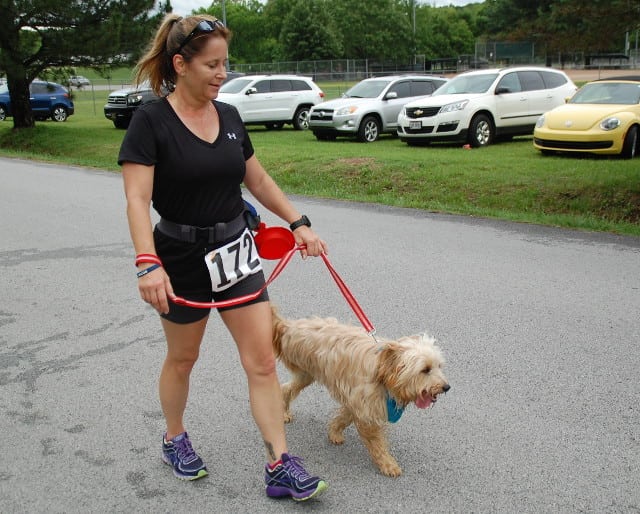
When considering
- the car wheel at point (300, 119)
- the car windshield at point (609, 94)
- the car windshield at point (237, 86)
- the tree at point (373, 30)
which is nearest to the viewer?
the car windshield at point (609, 94)

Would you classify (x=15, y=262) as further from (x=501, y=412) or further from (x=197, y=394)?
(x=501, y=412)

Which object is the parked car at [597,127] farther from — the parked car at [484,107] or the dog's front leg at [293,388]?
the dog's front leg at [293,388]

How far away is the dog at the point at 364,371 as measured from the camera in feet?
10.4

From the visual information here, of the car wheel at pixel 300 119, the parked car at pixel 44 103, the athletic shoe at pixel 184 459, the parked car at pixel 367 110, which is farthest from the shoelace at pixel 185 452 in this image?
the parked car at pixel 44 103

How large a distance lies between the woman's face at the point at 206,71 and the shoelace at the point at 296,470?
1.66 meters

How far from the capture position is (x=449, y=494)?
3.32 m

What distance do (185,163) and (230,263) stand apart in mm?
485

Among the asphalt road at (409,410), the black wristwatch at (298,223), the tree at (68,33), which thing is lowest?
the asphalt road at (409,410)

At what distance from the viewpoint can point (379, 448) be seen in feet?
11.5

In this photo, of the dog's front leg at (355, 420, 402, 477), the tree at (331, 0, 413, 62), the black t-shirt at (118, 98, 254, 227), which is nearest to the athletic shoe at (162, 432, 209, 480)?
the dog's front leg at (355, 420, 402, 477)

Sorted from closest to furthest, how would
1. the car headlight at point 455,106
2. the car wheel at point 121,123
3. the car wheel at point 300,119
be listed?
1. the car headlight at point 455,106
2. the car wheel at point 300,119
3. the car wheel at point 121,123

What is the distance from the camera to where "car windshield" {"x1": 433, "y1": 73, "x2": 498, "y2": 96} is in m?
17.3

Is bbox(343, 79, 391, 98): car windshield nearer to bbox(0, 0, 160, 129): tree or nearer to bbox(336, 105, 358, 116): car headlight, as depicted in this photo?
bbox(336, 105, 358, 116): car headlight

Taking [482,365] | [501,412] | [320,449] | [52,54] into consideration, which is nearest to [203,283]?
[320,449]
